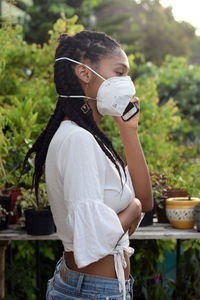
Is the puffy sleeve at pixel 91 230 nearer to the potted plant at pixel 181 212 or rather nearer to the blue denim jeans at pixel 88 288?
the blue denim jeans at pixel 88 288

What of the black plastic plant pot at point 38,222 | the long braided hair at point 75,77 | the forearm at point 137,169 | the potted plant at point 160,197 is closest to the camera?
the long braided hair at point 75,77

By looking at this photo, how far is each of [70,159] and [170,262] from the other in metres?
2.84

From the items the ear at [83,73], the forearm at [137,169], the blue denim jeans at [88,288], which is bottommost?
the blue denim jeans at [88,288]

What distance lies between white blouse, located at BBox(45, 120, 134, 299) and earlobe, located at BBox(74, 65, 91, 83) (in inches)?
9.1

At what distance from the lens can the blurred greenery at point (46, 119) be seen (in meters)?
2.73

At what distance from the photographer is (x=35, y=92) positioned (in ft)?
12.7

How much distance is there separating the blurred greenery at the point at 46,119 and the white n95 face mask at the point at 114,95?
0.80 meters

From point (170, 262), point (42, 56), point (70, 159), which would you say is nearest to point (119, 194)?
point (70, 159)

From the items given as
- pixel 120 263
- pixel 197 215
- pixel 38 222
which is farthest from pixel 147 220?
pixel 120 263

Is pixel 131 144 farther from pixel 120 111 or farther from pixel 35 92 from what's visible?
pixel 35 92

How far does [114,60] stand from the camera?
1521mm

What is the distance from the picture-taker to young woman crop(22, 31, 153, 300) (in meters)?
1.22

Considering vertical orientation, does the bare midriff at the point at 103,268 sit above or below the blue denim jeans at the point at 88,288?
above

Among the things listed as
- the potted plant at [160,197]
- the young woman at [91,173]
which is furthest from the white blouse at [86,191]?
the potted plant at [160,197]
